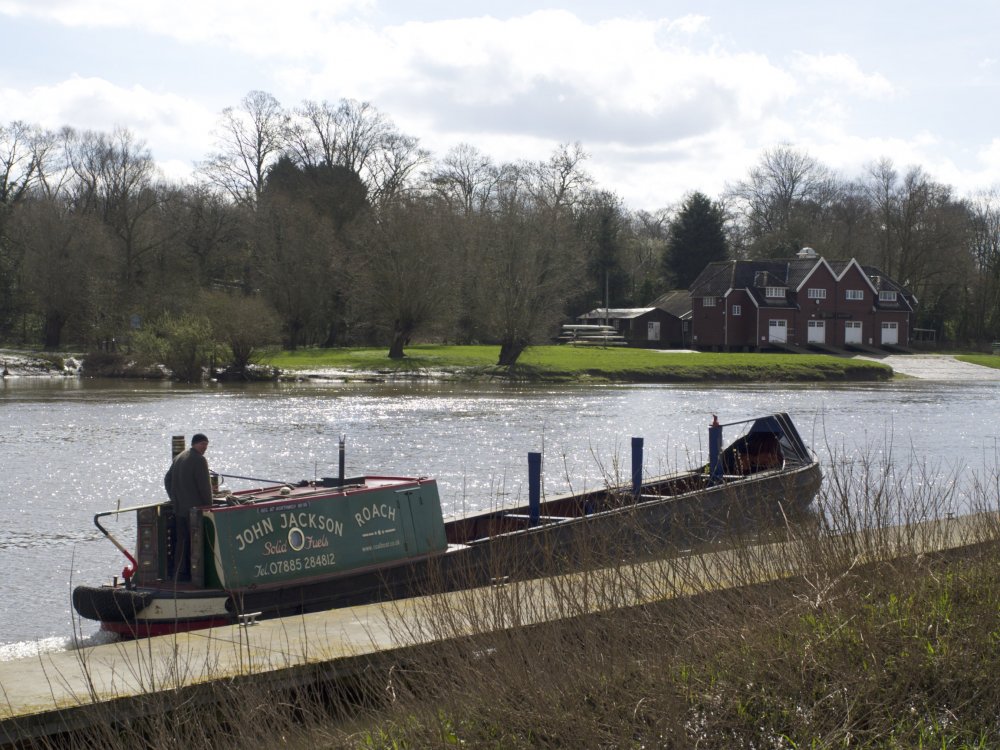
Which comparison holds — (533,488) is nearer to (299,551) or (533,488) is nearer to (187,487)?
(299,551)

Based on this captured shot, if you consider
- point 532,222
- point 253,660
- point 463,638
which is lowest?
point 253,660

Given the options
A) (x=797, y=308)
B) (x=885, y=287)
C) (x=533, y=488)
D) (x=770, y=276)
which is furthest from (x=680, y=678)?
(x=885, y=287)

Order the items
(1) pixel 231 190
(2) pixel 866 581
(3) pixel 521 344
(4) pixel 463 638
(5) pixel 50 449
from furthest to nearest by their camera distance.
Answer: (1) pixel 231 190
(3) pixel 521 344
(5) pixel 50 449
(2) pixel 866 581
(4) pixel 463 638

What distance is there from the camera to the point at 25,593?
49.0ft

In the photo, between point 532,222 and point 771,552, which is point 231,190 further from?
point 771,552

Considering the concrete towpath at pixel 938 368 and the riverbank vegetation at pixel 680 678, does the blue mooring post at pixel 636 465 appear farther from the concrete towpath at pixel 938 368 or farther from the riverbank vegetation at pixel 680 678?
the concrete towpath at pixel 938 368

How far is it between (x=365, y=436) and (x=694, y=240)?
6893 cm

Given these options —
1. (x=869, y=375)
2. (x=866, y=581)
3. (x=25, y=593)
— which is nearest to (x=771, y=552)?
(x=866, y=581)

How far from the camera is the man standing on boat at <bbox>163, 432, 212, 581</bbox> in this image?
12211 millimetres

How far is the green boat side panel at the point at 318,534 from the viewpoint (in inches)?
475

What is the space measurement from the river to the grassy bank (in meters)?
4.39

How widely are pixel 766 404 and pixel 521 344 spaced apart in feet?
64.8

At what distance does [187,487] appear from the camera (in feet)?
40.3

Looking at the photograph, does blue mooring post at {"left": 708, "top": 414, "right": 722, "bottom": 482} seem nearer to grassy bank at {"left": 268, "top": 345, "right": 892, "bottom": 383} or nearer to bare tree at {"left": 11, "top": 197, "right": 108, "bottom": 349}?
grassy bank at {"left": 268, "top": 345, "right": 892, "bottom": 383}
